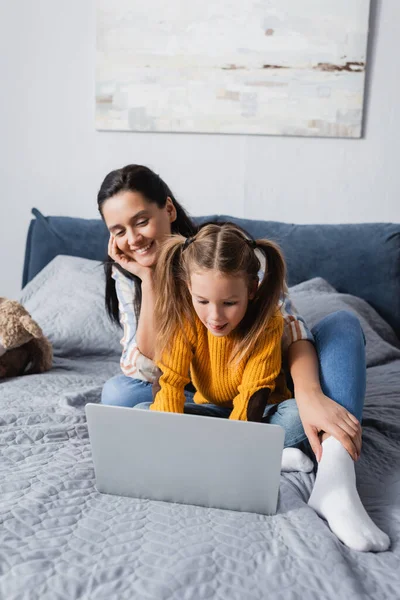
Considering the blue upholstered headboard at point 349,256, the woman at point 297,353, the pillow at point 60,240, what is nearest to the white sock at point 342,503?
the woman at point 297,353

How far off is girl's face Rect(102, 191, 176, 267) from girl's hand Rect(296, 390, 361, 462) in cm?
49

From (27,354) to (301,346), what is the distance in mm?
873

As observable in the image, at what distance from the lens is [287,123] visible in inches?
99.3

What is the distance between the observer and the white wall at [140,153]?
8.19ft

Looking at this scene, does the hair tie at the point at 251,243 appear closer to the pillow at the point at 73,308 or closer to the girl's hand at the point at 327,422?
the girl's hand at the point at 327,422

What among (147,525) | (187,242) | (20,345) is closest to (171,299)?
(187,242)

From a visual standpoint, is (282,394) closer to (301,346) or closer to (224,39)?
(301,346)

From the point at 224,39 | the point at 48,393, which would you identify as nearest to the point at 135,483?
the point at 48,393

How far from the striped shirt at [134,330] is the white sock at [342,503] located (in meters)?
0.30

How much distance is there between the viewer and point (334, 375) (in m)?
1.33

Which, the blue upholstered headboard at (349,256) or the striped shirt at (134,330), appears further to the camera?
the blue upholstered headboard at (349,256)

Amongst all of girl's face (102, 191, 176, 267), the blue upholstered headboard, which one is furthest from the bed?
girl's face (102, 191, 176, 267)

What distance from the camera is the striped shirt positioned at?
1.47 m

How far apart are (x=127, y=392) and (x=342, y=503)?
0.63 meters
